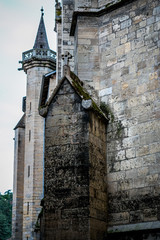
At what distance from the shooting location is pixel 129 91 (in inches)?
343

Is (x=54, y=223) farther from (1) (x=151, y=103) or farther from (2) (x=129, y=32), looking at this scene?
(2) (x=129, y=32)

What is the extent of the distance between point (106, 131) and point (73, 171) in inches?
53.3

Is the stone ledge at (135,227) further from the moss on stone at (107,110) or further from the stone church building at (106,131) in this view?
the moss on stone at (107,110)

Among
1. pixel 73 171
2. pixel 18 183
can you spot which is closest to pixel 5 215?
pixel 18 183

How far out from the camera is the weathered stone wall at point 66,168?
297 inches

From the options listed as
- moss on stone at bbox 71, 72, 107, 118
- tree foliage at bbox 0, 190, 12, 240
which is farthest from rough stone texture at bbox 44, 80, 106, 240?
tree foliage at bbox 0, 190, 12, 240

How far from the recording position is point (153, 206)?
7.73m

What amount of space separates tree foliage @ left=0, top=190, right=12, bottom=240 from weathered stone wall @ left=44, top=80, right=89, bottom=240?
112 feet

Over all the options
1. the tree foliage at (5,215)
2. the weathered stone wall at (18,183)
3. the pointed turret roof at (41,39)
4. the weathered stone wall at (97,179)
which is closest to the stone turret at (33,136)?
the pointed turret roof at (41,39)

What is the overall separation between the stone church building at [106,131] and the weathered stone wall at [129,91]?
0.02 meters

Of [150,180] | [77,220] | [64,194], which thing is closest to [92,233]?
[77,220]

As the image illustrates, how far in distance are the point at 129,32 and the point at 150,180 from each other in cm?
322

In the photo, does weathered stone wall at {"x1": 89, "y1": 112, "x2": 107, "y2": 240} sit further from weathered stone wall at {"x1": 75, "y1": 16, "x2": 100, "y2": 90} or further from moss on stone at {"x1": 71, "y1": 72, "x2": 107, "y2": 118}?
weathered stone wall at {"x1": 75, "y1": 16, "x2": 100, "y2": 90}

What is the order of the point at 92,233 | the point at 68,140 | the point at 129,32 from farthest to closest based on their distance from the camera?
the point at 129,32 < the point at 68,140 < the point at 92,233
